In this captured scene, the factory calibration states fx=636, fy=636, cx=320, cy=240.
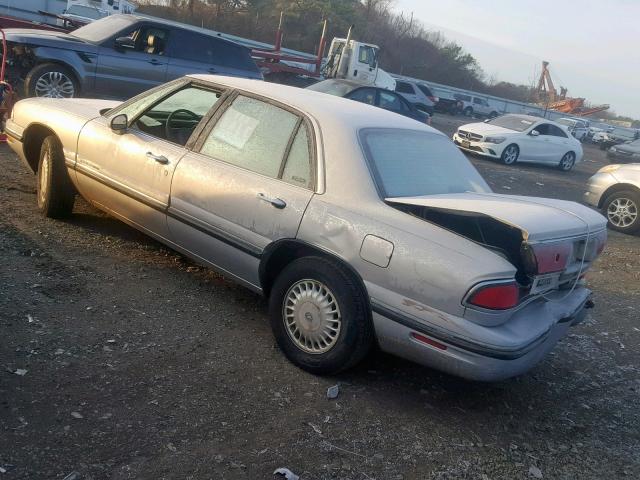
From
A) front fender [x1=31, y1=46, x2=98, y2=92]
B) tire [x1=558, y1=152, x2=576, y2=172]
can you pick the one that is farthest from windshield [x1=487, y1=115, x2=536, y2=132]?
front fender [x1=31, y1=46, x2=98, y2=92]

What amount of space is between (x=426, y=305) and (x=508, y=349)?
1.53ft

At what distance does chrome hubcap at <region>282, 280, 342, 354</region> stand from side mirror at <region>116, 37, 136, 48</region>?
26.1 ft

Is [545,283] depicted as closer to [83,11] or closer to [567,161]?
[567,161]

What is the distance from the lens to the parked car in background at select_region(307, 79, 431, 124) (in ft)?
49.0

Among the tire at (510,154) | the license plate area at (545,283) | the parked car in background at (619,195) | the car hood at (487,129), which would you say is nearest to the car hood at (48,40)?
the parked car in background at (619,195)

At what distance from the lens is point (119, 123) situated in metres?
4.86

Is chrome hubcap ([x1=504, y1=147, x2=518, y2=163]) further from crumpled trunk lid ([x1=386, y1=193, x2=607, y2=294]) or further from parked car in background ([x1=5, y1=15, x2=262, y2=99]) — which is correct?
crumpled trunk lid ([x1=386, y1=193, x2=607, y2=294])

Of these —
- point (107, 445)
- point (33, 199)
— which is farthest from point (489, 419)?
point (33, 199)

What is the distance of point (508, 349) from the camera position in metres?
3.24

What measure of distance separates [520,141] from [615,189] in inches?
275

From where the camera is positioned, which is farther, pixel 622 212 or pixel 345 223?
pixel 622 212

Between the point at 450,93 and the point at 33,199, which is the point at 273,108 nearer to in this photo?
the point at 33,199

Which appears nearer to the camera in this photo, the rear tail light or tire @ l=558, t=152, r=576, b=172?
the rear tail light

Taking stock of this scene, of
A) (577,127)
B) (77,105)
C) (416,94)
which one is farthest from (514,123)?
(577,127)
